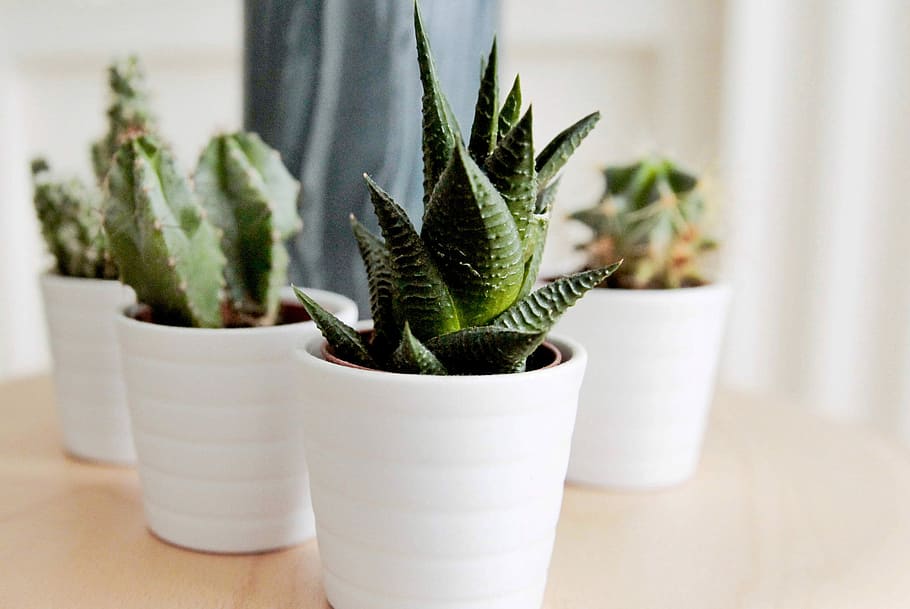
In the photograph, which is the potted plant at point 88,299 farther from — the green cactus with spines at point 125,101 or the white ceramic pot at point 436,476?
the white ceramic pot at point 436,476

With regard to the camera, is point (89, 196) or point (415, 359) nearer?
point (415, 359)

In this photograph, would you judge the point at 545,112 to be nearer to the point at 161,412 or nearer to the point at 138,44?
the point at 138,44

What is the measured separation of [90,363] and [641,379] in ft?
1.37

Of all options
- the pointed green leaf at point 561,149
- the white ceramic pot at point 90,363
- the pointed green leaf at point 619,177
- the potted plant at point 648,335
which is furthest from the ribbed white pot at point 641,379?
the white ceramic pot at point 90,363

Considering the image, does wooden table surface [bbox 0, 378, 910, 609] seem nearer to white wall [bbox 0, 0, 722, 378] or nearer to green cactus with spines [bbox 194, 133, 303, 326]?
green cactus with spines [bbox 194, 133, 303, 326]

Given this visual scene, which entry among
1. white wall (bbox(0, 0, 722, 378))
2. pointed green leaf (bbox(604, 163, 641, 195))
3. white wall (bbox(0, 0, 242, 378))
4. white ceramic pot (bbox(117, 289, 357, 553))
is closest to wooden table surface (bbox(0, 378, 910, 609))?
white ceramic pot (bbox(117, 289, 357, 553))

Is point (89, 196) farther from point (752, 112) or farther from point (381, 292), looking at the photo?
point (752, 112)

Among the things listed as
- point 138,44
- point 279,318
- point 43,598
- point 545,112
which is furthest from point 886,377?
point 138,44

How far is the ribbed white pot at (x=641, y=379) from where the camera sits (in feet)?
2.07

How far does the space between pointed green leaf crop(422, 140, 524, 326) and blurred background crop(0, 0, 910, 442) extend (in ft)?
2.05

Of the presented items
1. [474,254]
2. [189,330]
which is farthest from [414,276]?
[189,330]

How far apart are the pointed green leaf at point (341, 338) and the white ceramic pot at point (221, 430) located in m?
0.07

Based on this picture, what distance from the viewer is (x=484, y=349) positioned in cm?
40

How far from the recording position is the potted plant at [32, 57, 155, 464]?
66cm
